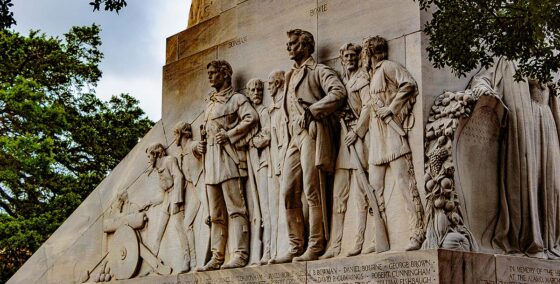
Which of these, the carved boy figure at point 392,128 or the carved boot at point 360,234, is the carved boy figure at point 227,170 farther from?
the carved boy figure at point 392,128

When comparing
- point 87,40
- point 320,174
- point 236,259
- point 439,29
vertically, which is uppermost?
point 87,40

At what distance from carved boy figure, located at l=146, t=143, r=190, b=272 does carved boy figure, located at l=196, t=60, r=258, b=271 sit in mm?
930

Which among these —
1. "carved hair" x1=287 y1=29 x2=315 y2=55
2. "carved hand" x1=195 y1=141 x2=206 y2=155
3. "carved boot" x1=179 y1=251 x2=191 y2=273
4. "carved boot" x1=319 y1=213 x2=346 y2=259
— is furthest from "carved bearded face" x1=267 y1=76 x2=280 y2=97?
"carved boot" x1=179 y1=251 x2=191 y2=273

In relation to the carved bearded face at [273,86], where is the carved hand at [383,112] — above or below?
below

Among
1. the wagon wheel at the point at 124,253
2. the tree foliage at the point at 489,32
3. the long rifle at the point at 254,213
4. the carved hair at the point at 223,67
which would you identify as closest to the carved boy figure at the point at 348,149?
the long rifle at the point at 254,213

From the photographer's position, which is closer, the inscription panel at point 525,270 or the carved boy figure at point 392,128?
the inscription panel at point 525,270

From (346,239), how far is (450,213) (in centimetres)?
192

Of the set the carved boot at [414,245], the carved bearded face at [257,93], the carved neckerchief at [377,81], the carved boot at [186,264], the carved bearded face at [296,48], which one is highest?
the carved bearded face at [296,48]

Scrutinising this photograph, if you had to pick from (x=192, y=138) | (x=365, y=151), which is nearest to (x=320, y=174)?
(x=365, y=151)

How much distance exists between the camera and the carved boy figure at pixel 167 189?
17891mm

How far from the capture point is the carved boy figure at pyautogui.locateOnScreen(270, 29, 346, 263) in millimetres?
15117

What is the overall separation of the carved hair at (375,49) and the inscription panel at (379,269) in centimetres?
278

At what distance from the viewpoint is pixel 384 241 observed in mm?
14109

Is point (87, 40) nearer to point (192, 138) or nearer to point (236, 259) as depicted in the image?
point (192, 138)
